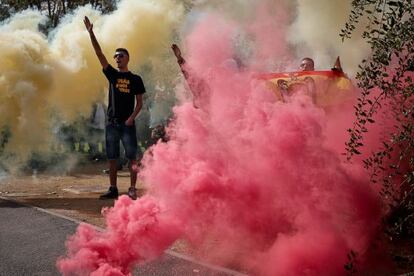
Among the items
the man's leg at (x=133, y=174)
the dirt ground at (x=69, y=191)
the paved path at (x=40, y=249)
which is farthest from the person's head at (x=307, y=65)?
the dirt ground at (x=69, y=191)

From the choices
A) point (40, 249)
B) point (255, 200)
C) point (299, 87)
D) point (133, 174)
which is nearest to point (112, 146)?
point (133, 174)

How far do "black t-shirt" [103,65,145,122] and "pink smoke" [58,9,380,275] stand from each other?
315cm

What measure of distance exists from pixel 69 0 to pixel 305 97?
805 inches

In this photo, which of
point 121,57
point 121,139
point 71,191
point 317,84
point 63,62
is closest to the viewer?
point 317,84

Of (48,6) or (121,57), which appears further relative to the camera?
(48,6)

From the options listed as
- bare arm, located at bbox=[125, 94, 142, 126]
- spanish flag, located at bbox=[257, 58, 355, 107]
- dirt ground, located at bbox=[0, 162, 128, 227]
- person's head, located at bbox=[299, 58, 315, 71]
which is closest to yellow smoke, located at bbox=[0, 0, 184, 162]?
dirt ground, located at bbox=[0, 162, 128, 227]

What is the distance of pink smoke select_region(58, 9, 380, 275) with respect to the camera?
3.92m

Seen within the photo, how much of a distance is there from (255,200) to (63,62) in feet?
20.7

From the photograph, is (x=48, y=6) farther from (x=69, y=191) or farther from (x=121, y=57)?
(x=121, y=57)

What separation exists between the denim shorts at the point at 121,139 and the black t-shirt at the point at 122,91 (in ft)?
0.44

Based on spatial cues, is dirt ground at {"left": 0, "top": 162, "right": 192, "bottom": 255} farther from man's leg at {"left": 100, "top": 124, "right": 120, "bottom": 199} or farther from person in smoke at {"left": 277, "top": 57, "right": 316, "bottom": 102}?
person in smoke at {"left": 277, "top": 57, "right": 316, "bottom": 102}

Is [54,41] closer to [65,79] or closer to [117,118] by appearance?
[65,79]

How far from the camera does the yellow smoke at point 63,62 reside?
883 centimetres

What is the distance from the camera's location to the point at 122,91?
7.36 metres
